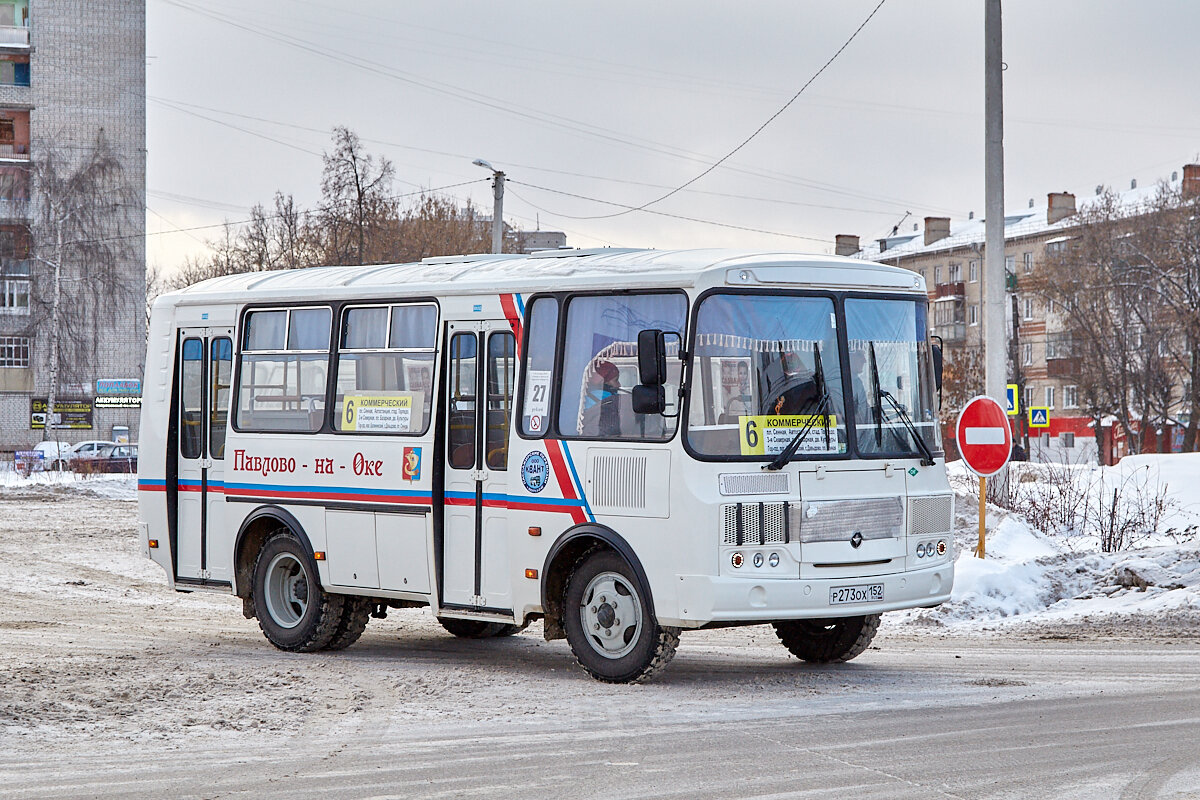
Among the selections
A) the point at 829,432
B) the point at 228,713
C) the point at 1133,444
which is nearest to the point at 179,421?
the point at 228,713

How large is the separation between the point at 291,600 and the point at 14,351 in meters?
58.7

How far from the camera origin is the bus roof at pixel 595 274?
35.1 ft

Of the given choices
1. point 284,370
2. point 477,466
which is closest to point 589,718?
point 477,466

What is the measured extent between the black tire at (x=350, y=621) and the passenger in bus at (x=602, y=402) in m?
3.05

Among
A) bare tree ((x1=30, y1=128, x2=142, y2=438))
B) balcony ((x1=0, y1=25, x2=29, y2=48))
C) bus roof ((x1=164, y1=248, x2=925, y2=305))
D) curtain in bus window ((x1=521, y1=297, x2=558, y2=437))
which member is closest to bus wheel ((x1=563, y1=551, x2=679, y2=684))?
curtain in bus window ((x1=521, y1=297, x2=558, y2=437))

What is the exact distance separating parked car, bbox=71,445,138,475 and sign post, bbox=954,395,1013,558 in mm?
34746

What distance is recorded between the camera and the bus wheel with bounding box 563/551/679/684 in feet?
35.1

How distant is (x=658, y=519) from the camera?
10.5m

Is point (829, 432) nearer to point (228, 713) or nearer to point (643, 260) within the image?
point (643, 260)

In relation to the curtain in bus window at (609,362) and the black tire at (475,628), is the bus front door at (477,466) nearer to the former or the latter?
the curtain in bus window at (609,362)

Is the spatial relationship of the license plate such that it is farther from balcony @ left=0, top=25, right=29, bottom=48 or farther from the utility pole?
balcony @ left=0, top=25, right=29, bottom=48

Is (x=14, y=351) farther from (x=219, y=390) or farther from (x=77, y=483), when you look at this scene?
(x=219, y=390)

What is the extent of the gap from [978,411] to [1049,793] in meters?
8.97

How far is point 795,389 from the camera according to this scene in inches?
421
